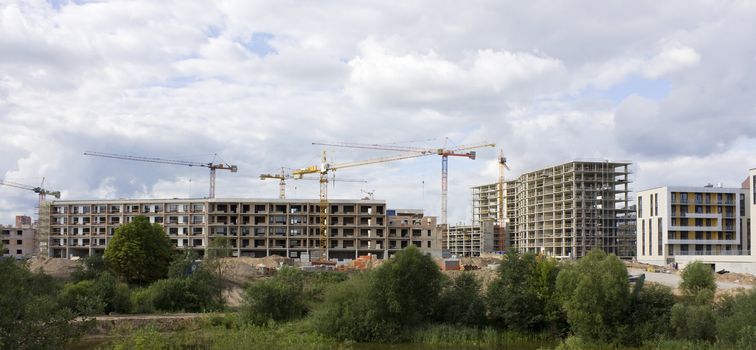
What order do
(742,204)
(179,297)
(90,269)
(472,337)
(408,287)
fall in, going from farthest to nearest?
1. (742,204)
2. (90,269)
3. (179,297)
4. (408,287)
5. (472,337)

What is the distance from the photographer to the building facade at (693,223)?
122 meters

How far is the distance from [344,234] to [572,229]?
5931 cm

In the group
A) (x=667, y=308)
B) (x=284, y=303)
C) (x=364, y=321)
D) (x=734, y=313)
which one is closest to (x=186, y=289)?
(x=284, y=303)

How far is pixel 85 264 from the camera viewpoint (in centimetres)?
7938

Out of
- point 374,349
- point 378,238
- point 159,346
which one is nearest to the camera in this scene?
point 159,346

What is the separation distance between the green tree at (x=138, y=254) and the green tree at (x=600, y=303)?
5128cm

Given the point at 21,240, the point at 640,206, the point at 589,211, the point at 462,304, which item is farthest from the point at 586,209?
the point at 21,240

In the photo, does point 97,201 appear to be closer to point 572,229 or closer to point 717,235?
point 572,229

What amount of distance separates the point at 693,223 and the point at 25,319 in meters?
124

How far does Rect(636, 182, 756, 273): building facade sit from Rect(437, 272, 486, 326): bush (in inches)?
3049

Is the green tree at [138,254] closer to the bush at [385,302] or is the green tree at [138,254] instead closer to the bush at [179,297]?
the bush at [179,297]

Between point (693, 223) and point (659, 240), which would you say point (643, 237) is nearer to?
point (659, 240)

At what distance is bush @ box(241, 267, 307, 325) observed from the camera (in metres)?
53.8

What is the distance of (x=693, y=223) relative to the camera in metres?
124
